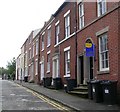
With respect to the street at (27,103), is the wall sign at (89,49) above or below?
above

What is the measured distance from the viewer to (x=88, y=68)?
2147 cm

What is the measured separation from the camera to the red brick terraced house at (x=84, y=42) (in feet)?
55.1

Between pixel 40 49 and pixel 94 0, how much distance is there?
20.5 meters

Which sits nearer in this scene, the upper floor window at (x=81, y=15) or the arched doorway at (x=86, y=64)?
the arched doorway at (x=86, y=64)

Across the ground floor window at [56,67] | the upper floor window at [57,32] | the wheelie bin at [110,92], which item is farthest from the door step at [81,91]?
the upper floor window at [57,32]

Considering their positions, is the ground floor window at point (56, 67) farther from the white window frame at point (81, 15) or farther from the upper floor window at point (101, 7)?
the upper floor window at point (101, 7)

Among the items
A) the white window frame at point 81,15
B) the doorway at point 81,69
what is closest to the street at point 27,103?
the doorway at point 81,69

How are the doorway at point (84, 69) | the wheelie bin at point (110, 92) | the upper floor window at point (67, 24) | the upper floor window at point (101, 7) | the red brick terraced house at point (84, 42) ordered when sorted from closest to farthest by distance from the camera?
the wheelie bin at point (110, 92) → the red brick terraced house at point (84, 42) → the upper floor window at point (101, 7) → the doorway at point (84, 69) → the upper floor window at point (67, 24)

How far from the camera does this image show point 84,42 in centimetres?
2136

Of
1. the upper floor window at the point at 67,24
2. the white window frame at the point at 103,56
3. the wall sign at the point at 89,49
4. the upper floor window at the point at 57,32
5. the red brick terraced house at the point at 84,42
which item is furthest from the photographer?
the upper floor window at the point at 57,32

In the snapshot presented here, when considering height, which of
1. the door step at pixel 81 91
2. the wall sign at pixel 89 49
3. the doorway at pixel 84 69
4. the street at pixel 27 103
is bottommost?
the street at pixel 27 103

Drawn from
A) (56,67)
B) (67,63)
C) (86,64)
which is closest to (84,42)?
(86,64)

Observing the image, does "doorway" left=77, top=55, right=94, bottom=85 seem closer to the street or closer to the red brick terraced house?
the red brick terraced house

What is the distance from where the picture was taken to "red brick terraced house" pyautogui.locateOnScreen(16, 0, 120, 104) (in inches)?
661
